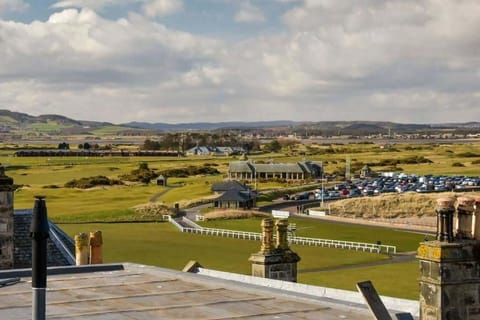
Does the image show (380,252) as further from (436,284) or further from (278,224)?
(436,284)

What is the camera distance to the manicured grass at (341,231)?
258 feet

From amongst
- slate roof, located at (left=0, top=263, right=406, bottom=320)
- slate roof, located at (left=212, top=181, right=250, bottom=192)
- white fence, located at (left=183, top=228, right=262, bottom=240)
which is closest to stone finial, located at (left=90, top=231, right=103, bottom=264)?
slate roof, located at (left=0, top=263, right=406, bottom=320)

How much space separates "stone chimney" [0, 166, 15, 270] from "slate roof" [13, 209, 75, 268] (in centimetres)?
83

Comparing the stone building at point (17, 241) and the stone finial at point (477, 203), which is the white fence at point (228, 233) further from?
the stone finial at point (477, 203)

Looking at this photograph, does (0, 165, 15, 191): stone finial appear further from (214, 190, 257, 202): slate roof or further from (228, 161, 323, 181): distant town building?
(228, 161, 323, 181): distant town building

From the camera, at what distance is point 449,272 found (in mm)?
13711

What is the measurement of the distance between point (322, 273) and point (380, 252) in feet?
46.8

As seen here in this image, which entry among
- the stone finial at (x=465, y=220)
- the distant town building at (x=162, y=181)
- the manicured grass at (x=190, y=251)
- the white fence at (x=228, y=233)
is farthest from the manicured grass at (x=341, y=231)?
the stone finial at (x=465, y=220)

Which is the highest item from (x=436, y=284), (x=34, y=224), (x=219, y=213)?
(x=34, y=224)

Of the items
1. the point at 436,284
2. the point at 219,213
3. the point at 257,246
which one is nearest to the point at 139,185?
the point at 219,213

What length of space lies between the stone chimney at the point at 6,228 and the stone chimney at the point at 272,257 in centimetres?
754

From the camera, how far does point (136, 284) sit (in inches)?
875

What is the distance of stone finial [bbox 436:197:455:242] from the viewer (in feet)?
45.0

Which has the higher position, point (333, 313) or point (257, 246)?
point (333, 313)
